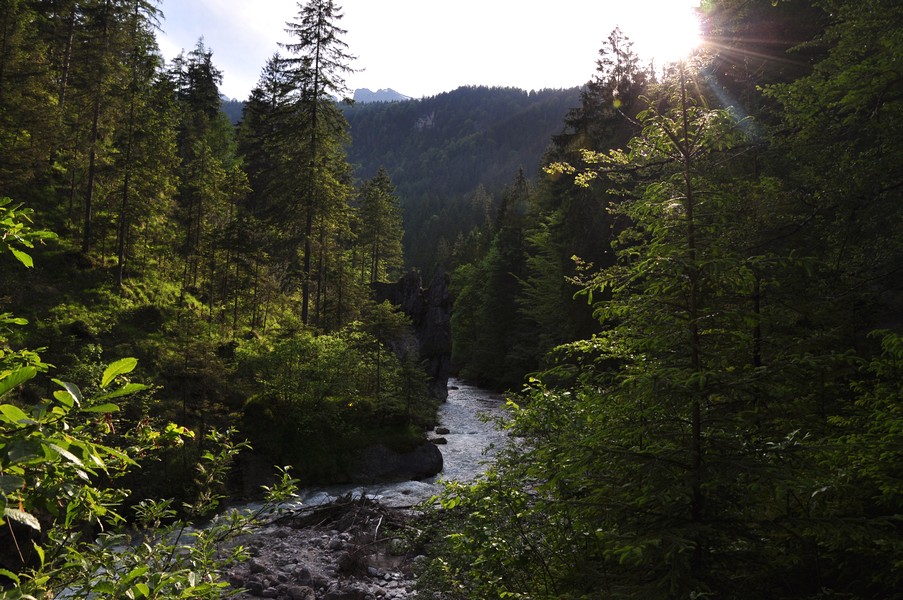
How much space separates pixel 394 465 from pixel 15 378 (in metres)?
16.4

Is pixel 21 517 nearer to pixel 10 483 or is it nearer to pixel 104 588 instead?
pixel 10 483

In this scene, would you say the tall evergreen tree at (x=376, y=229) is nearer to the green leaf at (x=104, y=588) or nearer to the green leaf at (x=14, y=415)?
the green leaf at (x=104, y=588)

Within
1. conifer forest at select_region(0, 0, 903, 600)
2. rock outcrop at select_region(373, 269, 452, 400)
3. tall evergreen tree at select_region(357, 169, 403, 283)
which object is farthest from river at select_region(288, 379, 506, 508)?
tall evergreen tree at select_region(357, 169, 403, 283)

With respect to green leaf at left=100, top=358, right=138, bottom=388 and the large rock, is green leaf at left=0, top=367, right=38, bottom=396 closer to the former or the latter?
green leaf at left=100, top=358, right=138, bottom=388

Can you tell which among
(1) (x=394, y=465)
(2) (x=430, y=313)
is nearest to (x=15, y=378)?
(1) (x=394, y=465)

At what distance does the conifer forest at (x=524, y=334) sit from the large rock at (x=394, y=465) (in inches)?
20.8

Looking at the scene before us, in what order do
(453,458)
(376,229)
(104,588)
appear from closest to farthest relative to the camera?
1. (104,588)
2. (453,458)
3. (376,229)

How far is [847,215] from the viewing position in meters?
8.28

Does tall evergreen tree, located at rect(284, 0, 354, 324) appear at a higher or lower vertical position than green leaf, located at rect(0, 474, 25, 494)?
higher

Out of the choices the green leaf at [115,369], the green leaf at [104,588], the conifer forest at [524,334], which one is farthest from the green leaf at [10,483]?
the green leaf at [104,588]

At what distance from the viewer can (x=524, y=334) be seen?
36.7m

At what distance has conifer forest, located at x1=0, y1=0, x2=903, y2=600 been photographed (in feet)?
11.5

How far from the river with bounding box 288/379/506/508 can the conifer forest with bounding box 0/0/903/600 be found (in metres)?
1.24

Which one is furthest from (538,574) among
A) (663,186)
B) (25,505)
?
(25,505)
